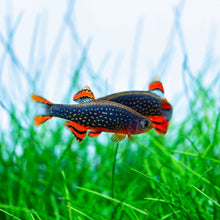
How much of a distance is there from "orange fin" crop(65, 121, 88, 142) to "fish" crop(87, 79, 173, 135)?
0.17ft

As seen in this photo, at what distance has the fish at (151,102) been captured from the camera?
51cm

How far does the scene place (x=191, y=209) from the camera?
1199 millimetres

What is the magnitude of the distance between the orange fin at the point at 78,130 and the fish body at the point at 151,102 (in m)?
0.06

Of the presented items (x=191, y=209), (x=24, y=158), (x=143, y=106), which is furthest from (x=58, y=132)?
(x=143, y=106)

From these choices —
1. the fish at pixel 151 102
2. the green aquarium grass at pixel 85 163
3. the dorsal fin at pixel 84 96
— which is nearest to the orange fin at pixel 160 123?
the fish at pixel 151 102

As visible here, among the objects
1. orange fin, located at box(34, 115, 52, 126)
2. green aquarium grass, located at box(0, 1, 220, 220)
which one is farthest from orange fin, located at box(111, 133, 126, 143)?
green aquarium grass, located at box(0, 1, 220, 220)

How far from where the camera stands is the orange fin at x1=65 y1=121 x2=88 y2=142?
19.3 inches

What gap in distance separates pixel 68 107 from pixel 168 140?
190 centimetres

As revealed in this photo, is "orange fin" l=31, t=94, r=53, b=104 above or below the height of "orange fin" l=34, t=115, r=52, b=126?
above

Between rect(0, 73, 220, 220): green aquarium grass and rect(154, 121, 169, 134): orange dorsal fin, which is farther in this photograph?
rect(0, 73, 220, 220): green aquarium grass

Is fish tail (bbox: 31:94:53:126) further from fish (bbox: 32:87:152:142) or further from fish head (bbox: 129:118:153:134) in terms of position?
fish head (bbox: 129:118:153:134)

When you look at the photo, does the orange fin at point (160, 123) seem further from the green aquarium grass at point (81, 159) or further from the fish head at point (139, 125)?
the green aquarium grass at point (81, 159)

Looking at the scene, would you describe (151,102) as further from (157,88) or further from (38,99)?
(38,99)

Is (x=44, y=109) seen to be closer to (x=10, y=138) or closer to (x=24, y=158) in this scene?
(x=24, y=158)
